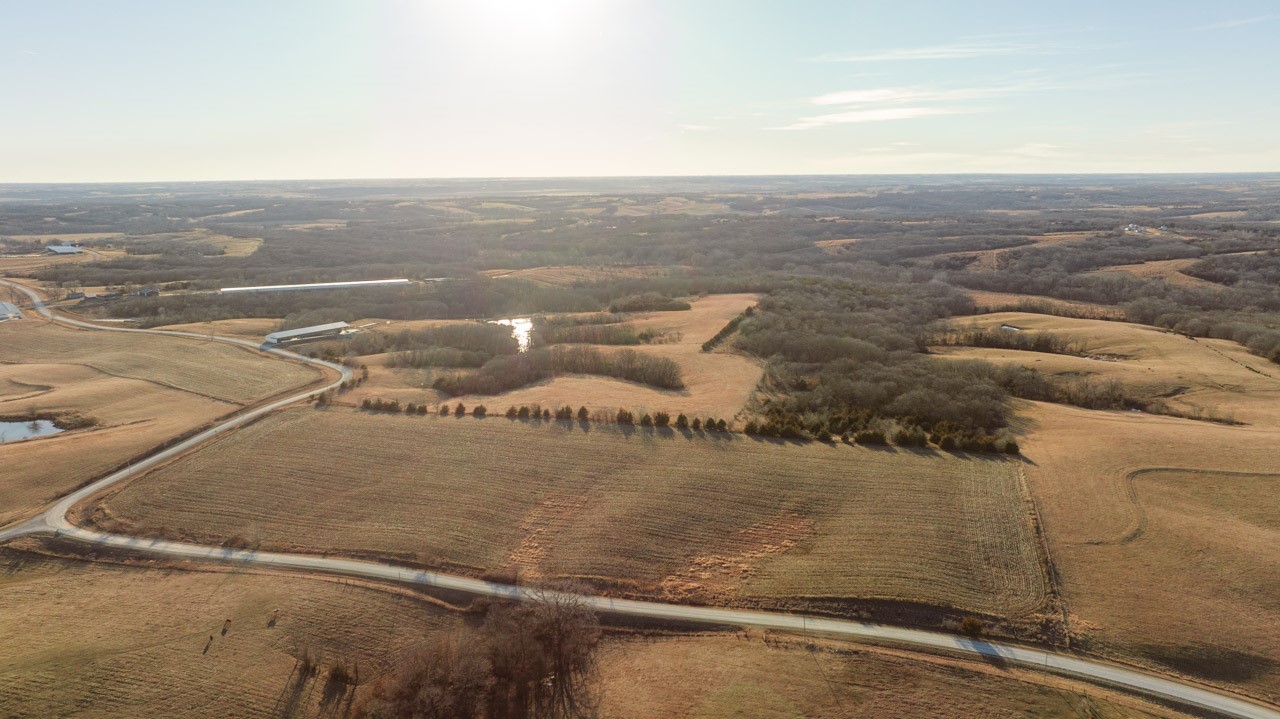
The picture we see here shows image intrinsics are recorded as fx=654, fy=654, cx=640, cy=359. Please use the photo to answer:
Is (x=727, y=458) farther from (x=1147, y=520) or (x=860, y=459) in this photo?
(x=1147, y=520)

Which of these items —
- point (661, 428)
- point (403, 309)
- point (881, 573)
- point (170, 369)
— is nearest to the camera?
point (881, 573)

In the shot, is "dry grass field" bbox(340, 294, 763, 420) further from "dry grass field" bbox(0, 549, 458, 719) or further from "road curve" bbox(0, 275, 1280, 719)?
"dry grass field" bbox(0, 549, 458, 719)

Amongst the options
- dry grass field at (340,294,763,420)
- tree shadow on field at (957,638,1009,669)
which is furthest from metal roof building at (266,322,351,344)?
tree shadow on field at (957,638,1009,669)

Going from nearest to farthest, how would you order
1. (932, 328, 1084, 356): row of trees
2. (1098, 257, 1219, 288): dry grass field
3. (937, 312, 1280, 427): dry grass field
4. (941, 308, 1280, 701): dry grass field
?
(941, 308, 1280, 701): dry grass field
(937, 312, 1280, 427): dry grass field
(932, 328, 1084, 356): row of trees
(1098, 257, 1219, 288): dry grass field

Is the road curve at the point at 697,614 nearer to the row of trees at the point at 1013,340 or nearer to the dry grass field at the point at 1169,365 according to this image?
the dry grass field at the point at 1169,365

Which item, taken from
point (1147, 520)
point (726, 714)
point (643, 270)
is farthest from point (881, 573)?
point (643, 270)

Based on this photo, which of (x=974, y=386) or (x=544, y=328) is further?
(x=544, y=328)

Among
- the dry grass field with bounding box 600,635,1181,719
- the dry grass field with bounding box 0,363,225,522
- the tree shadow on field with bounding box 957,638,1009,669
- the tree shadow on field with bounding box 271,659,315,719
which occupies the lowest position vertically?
the tree shadow on field with bounding box 271,659,315,719

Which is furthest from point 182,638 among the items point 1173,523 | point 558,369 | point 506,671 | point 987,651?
point 1173,523
